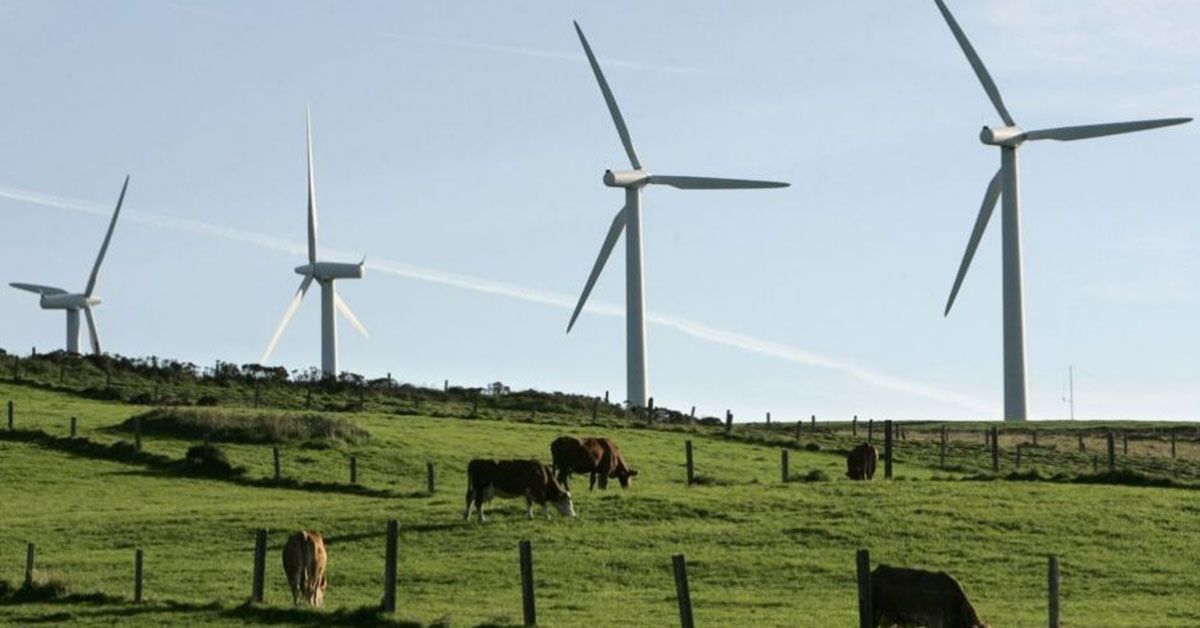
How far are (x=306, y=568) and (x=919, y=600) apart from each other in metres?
9.46

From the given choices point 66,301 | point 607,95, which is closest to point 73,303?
point 66,301

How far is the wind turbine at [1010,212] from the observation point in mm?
83875

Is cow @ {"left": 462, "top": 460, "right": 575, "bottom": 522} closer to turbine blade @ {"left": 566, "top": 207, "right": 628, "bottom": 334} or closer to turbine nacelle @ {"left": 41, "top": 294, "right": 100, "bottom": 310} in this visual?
turbine blade @ {"left": 566, "top": 207, "right": 628, "bottom": 334}

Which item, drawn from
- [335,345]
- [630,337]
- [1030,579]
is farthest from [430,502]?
[335,345]

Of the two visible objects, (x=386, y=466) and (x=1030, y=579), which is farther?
(x=386, y=466)

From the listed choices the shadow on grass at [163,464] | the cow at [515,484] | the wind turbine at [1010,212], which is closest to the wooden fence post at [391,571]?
the cow at [515,484]

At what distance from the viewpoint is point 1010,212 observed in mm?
89438

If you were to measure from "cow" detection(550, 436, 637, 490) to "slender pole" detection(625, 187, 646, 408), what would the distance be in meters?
39.7

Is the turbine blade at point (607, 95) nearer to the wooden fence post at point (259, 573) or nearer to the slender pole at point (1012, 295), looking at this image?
the slender pole at point (1012, 295)

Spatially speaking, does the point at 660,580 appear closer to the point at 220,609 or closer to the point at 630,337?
the point at 220,609

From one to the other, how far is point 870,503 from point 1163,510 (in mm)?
6241

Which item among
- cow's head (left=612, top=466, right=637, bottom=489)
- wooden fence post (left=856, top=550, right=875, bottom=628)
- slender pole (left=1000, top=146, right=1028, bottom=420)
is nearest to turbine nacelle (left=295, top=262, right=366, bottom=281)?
slender pole (left=1000, top=146, right=1028, bottom=420)

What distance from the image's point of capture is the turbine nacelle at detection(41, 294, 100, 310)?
370 feet

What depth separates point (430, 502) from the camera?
4628cm
